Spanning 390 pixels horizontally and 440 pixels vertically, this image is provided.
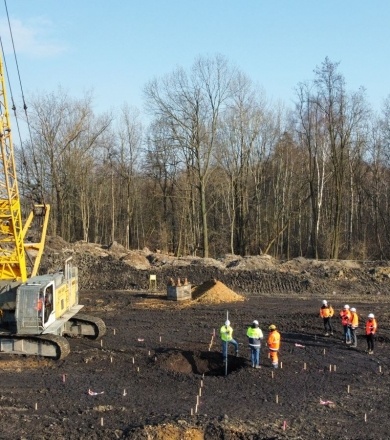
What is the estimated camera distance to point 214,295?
25594mm

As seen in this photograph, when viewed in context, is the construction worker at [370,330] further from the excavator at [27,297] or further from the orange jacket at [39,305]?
the orange jacket at [39,305]

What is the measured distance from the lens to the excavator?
15695 millimetres

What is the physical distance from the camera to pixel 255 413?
38.1 feet

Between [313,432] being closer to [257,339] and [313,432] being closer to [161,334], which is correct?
[257,339]

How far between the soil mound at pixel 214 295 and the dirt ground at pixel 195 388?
412cm

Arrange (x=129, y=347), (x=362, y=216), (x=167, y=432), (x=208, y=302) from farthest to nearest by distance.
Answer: (x=362, y=216)
(x=208, y=302)
(x=129, y=347)
(x=167, y=432)

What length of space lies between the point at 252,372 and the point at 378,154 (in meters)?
36.4

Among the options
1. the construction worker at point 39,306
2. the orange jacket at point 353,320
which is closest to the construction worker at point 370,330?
the orange jacket at point 353,320

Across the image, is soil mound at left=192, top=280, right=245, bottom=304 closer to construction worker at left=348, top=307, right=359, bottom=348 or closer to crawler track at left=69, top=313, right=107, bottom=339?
crawler track at left=69, top=313, right=107, bottom=339

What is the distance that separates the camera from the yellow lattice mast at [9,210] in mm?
18281

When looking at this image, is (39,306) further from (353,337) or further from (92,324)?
(353,337)

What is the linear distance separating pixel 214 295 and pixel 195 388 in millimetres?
12309

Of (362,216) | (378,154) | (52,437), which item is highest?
(378,154)

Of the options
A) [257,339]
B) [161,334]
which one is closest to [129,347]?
[161,334]
